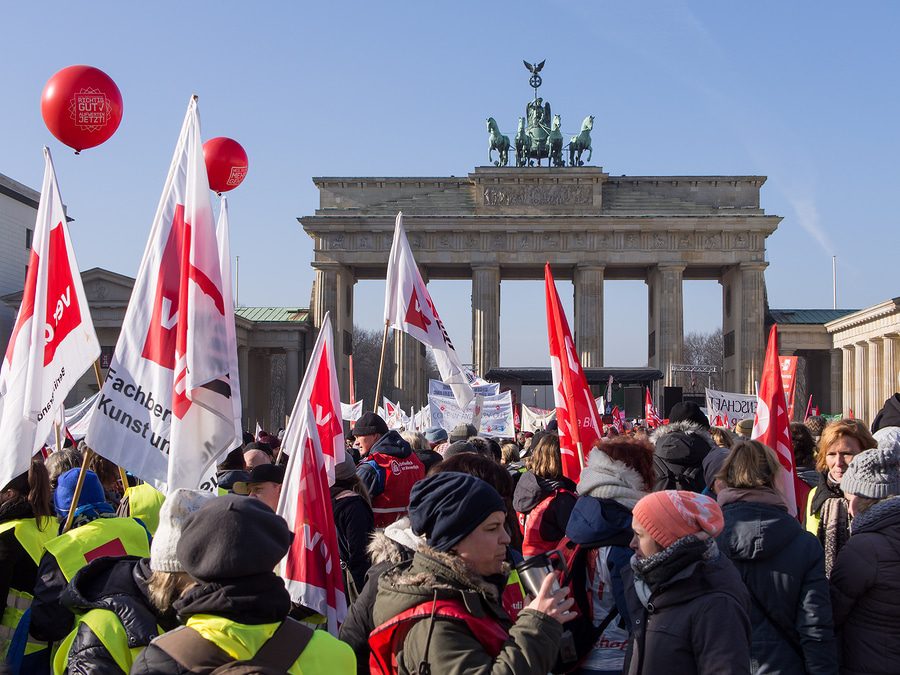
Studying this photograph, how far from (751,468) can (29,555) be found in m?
3.69

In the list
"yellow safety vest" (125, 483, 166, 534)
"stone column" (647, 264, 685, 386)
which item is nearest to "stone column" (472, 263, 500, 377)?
"stone column" (647, 264, 685, 386)

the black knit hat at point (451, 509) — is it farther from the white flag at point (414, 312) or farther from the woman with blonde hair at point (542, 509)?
the white flag at point (414, 312)

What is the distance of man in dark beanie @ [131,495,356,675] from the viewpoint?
3.01m

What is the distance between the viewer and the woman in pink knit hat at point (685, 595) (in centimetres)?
386

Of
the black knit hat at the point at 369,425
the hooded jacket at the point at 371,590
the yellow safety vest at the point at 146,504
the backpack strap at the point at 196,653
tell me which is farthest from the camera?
the black knit hat at the point at 369,425

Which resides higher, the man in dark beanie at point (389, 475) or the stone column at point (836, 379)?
the stone column at point (836, 379)

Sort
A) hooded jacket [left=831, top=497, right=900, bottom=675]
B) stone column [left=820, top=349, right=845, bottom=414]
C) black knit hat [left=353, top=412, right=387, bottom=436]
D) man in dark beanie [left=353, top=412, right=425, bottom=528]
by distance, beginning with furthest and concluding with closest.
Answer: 1. stone column [left=820, top=349, right=845, bottom=414]
2. black knit hat [left=353, top=412, right=387, bottom=436]
3. man in dark beanie [left=353, top=412, right=425, bottom=528]
4. hooded jacket [left=831, top=497, right=900, bottom=675]

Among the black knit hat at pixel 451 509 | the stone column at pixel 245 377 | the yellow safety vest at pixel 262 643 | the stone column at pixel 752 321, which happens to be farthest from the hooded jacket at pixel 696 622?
the stone column at pixel 245 377

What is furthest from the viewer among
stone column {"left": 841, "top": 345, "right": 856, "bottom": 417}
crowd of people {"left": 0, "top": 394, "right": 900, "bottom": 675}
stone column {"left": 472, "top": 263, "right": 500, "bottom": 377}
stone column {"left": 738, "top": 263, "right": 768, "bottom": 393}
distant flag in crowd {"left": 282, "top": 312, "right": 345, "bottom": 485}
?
stone column {"left": 841, "top": 345, "right": 856, "bottom": 417}

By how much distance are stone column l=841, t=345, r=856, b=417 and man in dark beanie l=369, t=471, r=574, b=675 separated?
197ft

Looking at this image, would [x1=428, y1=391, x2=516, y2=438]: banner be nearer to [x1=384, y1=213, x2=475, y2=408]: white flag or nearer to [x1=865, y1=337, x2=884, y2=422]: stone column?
[x1=384, y1=213, x2=475, y2=408]: white flag

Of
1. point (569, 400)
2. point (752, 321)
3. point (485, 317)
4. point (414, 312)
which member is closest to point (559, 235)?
point (485, 317)

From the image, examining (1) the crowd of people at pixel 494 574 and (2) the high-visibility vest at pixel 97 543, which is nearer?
(1) the crowd of people at pixel 494 574

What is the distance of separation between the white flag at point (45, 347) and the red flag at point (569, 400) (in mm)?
3138
